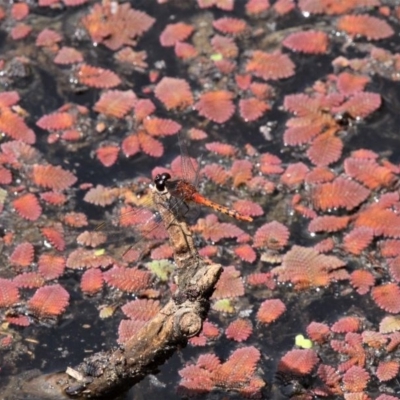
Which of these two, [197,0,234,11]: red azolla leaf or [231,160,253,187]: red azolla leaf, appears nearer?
[231,160,253,187]: red azolla leaf

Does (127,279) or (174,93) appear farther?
(174,93)

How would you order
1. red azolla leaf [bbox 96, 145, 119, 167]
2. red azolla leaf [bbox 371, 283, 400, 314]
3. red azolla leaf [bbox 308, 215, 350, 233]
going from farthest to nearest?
red azolla leaf [bbox 96, 145, 119, 167] < red azolla leaf [bbox 308, 215, 350, 233] < red azolla leaf [bbox 371, 283, 400, 314]

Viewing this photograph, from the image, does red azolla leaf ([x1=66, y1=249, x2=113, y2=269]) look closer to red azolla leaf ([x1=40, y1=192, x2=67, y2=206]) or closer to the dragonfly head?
red azolla leaf ([x1=40, y1=192, x2=67, y2=206])

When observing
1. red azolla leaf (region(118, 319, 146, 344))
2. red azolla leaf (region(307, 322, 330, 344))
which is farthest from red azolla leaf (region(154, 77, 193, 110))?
red azolla leaf (region(307, 322, 330, 344))

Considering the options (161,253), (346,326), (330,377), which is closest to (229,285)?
(161,253)

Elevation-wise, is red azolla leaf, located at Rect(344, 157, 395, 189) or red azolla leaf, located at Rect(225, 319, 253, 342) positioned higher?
red azolla leaf, located at Rect(344, 157, 395, 189)

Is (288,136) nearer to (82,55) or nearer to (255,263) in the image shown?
(255,263)

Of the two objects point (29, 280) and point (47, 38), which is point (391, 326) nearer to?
point (29, 280)

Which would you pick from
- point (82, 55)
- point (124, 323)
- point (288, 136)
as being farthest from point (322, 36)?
point (124, 323)
